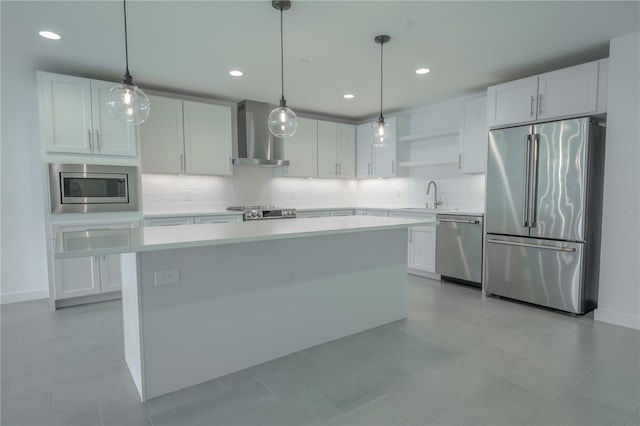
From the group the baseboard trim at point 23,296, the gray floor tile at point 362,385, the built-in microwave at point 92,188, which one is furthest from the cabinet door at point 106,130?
the gray floor tile at point 362,385

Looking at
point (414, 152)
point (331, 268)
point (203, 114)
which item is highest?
point (203, 114)

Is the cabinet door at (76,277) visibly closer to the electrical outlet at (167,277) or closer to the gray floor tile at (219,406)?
the electrical outlet at (167,277)

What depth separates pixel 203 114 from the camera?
4762mm

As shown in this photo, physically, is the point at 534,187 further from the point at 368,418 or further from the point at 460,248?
the point at 368,418

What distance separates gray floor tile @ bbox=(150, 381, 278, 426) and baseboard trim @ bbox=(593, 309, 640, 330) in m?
3.16

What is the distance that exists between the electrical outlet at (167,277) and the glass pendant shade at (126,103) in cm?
106

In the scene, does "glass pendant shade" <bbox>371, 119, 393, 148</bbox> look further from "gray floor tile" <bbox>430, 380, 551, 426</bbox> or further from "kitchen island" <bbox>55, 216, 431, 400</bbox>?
"gray floor tile" <bbox>430, 380, 551, 426</bbox>

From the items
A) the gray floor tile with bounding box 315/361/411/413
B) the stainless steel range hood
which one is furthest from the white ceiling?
the gray floor tile with bounding box 315/361/411/413

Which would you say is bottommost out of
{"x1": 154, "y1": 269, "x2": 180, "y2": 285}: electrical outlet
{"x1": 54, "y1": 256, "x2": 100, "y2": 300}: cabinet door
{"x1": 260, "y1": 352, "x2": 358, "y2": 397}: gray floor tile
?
{"x1": 260, "y1": 352, "x2": 358, "y2": 397}: gray floor tile

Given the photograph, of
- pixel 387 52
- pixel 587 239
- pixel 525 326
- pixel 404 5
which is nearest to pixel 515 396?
pixel 525 326

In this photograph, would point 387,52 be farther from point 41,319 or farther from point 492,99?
point 41,319

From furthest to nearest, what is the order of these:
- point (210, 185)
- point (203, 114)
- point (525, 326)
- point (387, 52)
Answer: point (210, 185) < point (203, 114) < point (387, 52) < point (525, 326)

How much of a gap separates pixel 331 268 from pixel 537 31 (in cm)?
264

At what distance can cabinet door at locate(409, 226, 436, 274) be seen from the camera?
192 inches
